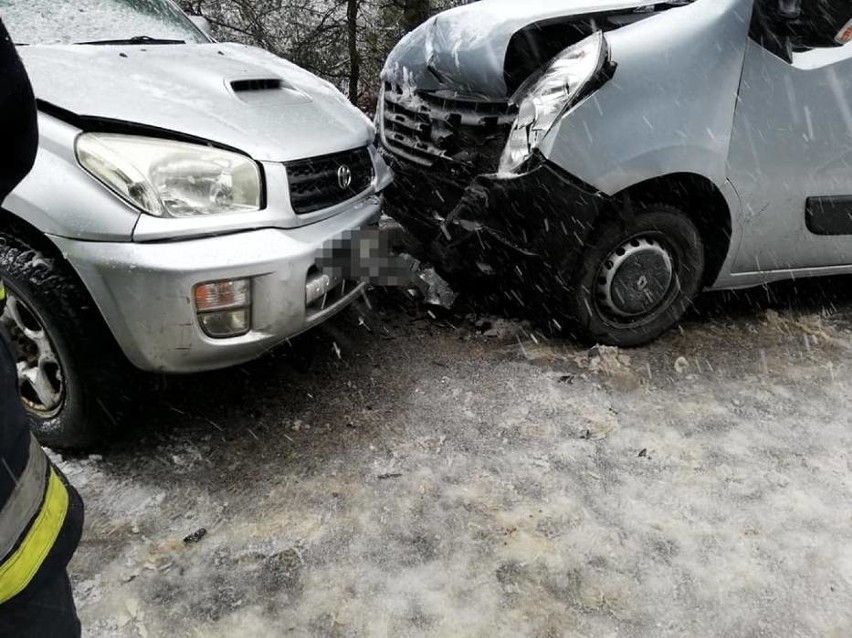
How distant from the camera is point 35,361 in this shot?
2273 millimetres

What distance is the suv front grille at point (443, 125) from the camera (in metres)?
3.14

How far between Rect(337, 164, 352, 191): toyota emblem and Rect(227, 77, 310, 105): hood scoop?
1.15 ft

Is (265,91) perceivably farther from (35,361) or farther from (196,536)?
(196,536)

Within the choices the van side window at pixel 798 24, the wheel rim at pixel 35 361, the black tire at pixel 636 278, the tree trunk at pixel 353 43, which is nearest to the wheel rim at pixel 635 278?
the black tire at pixel 636 278

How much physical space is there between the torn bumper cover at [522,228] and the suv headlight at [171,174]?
99 centimetres

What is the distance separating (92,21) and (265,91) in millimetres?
885

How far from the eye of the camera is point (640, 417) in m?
2.69

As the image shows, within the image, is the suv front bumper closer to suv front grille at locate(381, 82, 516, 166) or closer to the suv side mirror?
suv front grille at locate(381, 82, 516, 166)

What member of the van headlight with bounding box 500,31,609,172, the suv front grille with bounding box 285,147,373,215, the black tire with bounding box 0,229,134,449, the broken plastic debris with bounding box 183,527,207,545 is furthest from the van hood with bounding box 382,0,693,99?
the broken plastic debris with bounding box 183,527,207,545

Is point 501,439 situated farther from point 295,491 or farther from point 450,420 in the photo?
point 295,491

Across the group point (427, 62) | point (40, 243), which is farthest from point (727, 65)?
point (40, 243)

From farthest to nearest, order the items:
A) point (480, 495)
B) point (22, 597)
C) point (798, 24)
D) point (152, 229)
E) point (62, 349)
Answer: point (798, 24) → point (480, 495) → point (62, 349) → point (152, 229) → point (22, 597)

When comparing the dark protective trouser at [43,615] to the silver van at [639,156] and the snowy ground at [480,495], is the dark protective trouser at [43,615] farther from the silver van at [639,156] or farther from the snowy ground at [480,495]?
the silver van at [639,156]

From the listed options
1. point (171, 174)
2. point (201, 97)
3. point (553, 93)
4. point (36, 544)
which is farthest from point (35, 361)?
point (553, 93)
